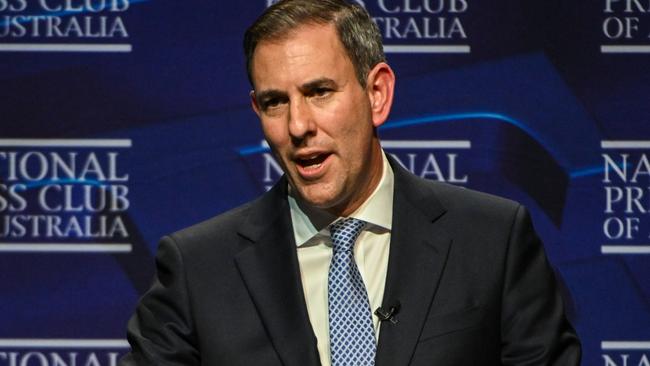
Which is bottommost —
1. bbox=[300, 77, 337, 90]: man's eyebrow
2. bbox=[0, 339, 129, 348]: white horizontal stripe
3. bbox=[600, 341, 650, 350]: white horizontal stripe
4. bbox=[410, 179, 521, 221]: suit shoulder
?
bbox=[600, 341, 650, 350]: white horizontal stripe

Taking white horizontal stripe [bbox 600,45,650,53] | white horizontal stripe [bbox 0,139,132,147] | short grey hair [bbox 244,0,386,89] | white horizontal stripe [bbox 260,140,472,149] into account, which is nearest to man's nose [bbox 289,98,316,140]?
short grey hair [bbox 244,0,386,89]

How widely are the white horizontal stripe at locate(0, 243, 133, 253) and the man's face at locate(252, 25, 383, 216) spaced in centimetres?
139

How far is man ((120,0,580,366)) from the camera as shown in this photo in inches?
79.2

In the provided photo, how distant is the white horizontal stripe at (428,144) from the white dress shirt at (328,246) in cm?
111

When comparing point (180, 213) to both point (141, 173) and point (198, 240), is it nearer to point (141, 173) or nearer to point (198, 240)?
point (141, 173)

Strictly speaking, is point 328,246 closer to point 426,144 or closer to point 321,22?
point 321,22

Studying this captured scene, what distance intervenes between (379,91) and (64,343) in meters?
1.60

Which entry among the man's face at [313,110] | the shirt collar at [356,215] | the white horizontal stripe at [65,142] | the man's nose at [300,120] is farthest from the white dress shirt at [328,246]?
the white horizontal stripe at [65,142]

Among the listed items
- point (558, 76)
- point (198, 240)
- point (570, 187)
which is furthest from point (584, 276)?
point (198, 240)

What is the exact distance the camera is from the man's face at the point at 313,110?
1994 millimetres

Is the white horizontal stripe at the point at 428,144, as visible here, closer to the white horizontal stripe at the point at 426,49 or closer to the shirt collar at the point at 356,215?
the white horizontal stripe at the point at 426,49

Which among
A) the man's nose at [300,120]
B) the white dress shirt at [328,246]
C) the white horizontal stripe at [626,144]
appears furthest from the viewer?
the white horizontal stripe at [626,144]

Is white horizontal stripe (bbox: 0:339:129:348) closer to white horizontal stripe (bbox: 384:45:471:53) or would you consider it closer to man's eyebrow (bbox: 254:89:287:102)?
white horizontal stripe (bbox: 384:45:471:53)

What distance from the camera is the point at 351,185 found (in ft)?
6.80
